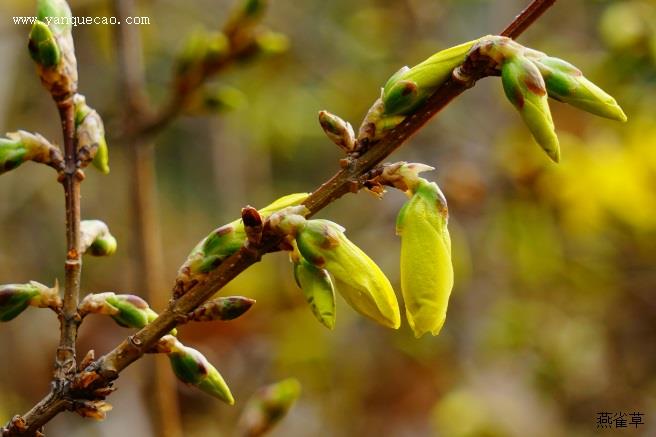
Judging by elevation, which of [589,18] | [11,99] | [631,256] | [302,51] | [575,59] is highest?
[589,18]

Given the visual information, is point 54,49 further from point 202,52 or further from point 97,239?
point 202,52

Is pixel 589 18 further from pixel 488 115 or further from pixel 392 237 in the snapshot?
pixel 392 237

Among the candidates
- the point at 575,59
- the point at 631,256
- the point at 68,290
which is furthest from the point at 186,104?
the point at 631,256

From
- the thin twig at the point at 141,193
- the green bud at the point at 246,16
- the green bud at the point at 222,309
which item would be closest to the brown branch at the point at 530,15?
the green bud at the point at 222,309

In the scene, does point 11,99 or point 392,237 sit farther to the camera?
point 11,99

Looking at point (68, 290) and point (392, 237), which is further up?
point (392, 237)

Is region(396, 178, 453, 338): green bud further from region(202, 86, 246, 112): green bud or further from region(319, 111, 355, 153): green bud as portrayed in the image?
region(202, 86, 246, 112): green bud
